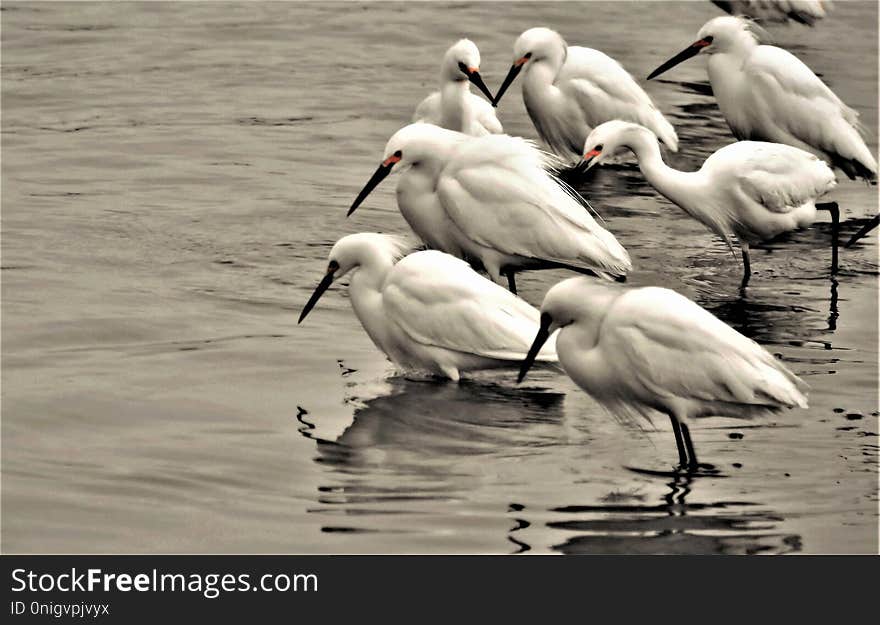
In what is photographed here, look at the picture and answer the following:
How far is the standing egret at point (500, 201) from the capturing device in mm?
9023

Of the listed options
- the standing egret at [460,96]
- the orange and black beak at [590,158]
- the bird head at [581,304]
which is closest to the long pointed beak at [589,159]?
the orange and black beak at [590,158]

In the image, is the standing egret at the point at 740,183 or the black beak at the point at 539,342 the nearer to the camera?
the black beak at the point at 539,342

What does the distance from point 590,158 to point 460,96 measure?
6.14 ft

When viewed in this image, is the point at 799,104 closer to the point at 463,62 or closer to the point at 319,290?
the point at 463,62

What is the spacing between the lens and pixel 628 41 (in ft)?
57.2

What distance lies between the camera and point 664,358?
6.77m

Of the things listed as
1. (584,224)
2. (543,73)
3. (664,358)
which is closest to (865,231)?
(584,224)

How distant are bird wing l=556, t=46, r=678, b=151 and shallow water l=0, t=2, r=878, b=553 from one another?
0.40 metres

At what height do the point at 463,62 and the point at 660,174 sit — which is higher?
the point at 463,62

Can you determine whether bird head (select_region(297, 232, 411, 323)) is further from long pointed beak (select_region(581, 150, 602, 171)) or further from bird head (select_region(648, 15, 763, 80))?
bird head (select_region(648, 15, 763, 80))

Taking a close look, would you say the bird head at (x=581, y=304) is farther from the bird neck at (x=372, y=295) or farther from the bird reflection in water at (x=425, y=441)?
the bird neck at (x=372, y=295)

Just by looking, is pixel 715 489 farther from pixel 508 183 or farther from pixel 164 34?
pixel 164 34

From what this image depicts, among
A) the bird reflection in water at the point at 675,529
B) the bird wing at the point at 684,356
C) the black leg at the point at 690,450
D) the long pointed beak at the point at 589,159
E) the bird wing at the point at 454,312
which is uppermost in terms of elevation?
the long pointed beak at the point at 589,159

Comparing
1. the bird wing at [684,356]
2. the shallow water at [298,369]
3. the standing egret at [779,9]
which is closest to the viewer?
the shallow water at [298,369]
